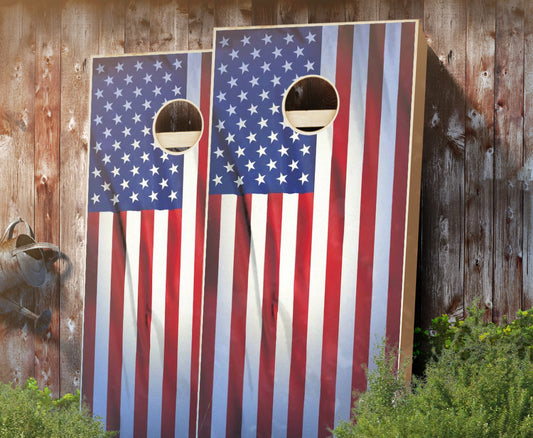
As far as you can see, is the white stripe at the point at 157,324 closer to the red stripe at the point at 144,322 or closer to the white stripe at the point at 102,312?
the red stripe at the point at 144,322

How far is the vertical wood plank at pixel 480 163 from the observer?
11.8ft

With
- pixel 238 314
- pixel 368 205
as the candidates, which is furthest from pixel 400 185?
pixel 238 314

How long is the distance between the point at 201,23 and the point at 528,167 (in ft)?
7.19

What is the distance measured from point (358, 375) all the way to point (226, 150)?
4.67 feet

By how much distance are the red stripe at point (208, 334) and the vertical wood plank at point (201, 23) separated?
3.75 feet

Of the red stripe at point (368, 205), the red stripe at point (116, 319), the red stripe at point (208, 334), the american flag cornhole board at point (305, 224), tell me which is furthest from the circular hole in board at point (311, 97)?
the red stripe at point (116, 319)

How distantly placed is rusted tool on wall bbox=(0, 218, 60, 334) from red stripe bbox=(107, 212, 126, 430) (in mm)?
695

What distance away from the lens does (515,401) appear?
2.38 metres

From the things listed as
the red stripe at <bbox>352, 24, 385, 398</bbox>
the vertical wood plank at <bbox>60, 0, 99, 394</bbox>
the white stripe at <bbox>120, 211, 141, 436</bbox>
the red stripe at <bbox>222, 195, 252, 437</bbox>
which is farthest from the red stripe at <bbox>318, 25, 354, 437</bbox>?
the vertical wood plank at <bbox>60, 0, 99, 394</bbox>

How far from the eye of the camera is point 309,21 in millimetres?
3893

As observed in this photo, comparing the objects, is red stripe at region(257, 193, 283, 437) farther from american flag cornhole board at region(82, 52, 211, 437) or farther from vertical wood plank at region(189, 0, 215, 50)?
vertical wood plank at region(189, 0, 215, 50)

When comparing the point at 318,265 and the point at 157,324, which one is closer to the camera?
the point at 318,265

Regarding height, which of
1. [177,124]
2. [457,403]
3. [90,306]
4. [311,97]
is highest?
[311,97]

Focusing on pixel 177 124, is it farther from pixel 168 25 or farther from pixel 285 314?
pixel 285 314
